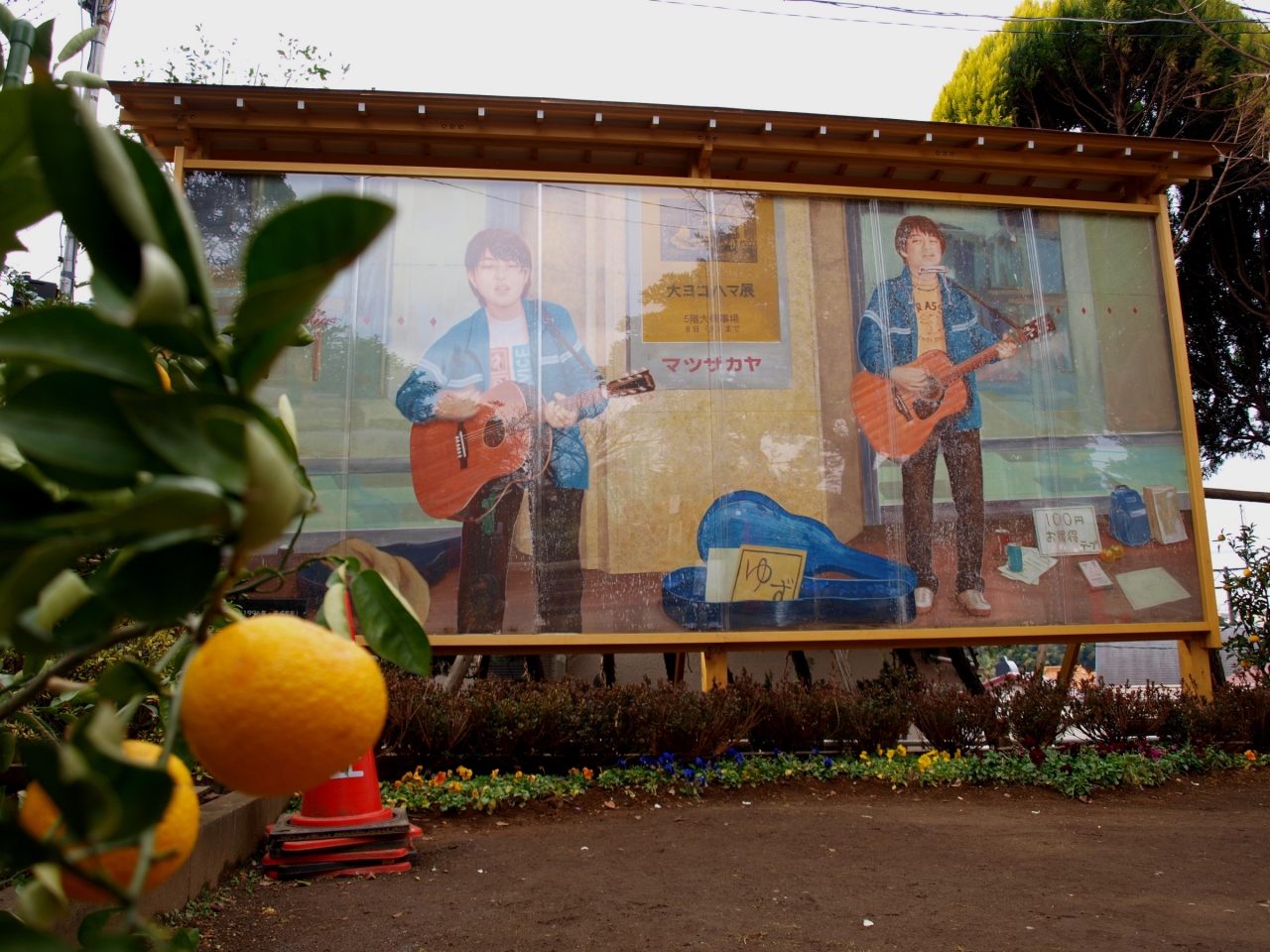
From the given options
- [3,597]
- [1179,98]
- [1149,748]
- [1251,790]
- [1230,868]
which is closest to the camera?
[3,597]

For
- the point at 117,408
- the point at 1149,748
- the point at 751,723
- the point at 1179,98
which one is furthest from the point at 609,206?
the point at 1179,98

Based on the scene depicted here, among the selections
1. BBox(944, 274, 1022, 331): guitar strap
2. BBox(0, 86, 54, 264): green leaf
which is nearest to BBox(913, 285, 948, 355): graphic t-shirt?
BBox(944, 274, 1022, 331): guitar strap

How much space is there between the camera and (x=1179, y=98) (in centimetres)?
1269

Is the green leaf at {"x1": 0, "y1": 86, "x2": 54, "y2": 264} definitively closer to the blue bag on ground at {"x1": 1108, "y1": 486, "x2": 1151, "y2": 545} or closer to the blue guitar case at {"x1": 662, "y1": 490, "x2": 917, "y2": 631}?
the blue guitar case at {"x1": 662, "y1": 490, "x2": 917, "y2": 631}

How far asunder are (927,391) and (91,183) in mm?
8237

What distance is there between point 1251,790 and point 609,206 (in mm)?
6742

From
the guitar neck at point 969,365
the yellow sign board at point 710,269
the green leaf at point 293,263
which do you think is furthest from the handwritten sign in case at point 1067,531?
the green leaf at point 293,263

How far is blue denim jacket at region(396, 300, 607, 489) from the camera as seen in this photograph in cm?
763

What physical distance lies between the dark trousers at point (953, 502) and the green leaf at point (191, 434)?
7835 millimetres

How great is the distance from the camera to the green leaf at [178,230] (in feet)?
1.72

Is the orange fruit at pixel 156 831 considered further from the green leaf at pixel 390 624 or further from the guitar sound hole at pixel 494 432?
the guitar sound hole at pixel 494 432

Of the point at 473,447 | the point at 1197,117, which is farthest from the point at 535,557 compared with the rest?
the point at 1197,117

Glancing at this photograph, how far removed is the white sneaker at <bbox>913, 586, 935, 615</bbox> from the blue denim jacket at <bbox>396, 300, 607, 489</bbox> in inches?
116

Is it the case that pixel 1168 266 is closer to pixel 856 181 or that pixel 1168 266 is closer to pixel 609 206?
pixel 856 181
